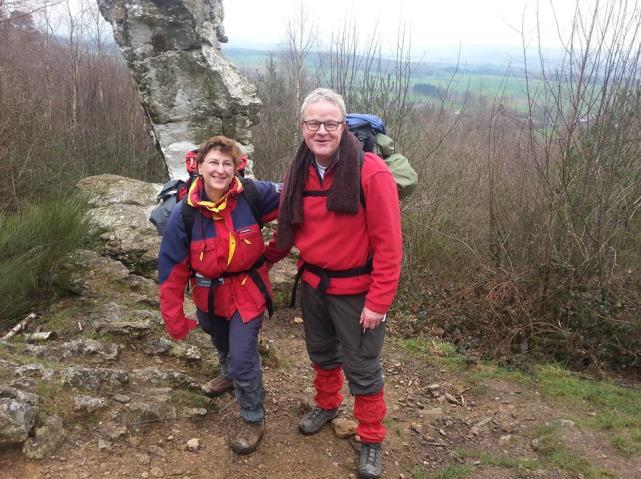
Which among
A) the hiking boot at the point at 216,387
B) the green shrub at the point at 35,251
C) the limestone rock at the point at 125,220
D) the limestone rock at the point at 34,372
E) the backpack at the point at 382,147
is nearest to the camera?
the backpack at the point at 382,147

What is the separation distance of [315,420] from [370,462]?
1.47 feet

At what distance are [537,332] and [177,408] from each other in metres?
3.45

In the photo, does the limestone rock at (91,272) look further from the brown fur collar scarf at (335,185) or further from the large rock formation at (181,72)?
the brown fur collar scarf at (335,185)

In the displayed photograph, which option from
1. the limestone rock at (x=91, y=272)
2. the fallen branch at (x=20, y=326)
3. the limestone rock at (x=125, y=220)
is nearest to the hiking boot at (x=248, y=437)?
the fallen branch at (x=20, y=326)

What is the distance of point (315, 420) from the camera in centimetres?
318

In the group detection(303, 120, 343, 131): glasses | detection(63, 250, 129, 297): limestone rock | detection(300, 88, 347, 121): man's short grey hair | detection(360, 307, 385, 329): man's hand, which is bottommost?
detection(63, 250, 129, 297): limestone rock

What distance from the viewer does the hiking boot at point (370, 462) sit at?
2854 millimetres

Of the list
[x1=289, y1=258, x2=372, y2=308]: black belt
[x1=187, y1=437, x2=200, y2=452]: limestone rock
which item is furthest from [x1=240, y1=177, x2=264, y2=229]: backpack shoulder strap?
[x1=187, y1=437, x2=200, y2=452]: limestone rock

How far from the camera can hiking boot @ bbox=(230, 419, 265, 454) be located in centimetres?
284

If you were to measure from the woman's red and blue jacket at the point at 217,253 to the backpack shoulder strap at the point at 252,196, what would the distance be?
0.02 m

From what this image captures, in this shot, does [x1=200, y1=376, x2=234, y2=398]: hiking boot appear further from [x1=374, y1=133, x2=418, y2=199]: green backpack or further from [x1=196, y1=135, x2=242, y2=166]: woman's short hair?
[x1=374, y1=133, x2=418, y2=199]: green backpack

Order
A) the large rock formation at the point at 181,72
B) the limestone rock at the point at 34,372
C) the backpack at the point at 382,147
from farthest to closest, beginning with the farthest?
the large rock formation at the point at 181,72, the limestone rock at the point at 34,372, the backpack at the point at 382,147

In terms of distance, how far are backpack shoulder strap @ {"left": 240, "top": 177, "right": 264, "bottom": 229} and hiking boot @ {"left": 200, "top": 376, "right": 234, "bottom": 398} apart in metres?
1.18

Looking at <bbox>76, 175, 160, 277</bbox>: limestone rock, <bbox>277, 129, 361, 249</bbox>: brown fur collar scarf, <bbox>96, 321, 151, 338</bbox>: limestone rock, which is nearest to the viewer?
<bbox>277, 129, 361, 249</bbox>: brown fur collar scarf
